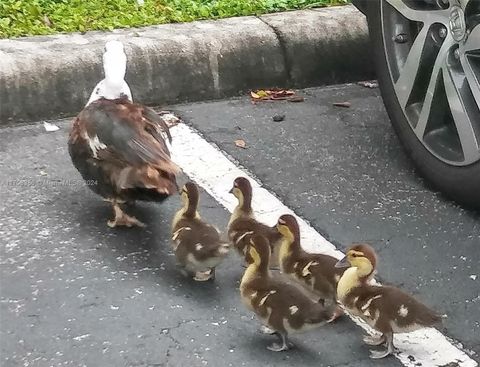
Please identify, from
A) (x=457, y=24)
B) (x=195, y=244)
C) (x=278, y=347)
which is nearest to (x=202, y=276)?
(x=195, y=244)

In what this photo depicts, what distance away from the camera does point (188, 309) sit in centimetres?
366

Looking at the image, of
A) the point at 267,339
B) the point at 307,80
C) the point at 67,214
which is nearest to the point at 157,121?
the point at 67,214

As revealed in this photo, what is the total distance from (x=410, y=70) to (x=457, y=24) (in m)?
0.39

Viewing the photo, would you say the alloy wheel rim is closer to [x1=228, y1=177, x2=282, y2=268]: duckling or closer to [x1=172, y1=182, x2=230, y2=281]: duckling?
[x1=228, y1=177, x2=282, y2=268]: duckling

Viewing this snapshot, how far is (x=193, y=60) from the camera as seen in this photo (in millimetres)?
5816

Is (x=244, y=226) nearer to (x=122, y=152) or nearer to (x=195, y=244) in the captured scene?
(x=195, y=244)

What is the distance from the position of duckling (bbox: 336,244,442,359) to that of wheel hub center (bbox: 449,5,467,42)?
54.6 inches

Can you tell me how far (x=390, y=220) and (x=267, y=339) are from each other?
1.14m

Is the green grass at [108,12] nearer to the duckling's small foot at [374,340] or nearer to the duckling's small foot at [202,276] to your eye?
the duckling's small foot at [202,276]

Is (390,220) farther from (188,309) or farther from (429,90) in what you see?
(188,309)

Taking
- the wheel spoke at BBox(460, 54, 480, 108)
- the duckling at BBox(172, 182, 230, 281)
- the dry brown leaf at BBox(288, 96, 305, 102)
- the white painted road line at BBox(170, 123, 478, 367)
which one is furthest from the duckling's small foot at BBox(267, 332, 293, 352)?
the dry brown leaf at BBox(288, 96, 305, 102)

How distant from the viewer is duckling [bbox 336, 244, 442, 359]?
10.8 feet

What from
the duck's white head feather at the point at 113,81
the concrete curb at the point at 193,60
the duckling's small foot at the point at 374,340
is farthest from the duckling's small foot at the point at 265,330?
the concrete curb at the point at 193,60

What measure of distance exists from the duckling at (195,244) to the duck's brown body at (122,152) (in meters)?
0.12
